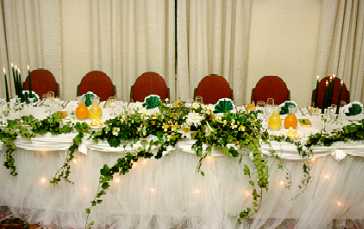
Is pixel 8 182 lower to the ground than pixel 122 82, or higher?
lower

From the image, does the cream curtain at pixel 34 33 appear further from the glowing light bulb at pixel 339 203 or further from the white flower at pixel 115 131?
the glowing light bulb at pixel 339 203

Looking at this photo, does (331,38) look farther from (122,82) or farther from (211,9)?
(122,82)

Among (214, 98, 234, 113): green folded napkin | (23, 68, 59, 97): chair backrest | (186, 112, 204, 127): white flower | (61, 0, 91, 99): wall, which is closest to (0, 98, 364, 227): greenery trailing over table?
(186, 112, 204, 127): white flower

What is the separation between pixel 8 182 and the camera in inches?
119

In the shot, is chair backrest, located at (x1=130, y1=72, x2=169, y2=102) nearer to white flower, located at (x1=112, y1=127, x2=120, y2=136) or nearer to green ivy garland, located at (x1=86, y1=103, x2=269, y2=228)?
green ivy garland, located at (x1=86, y1=103, x2=269, y2=228)

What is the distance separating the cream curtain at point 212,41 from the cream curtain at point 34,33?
5.24ft

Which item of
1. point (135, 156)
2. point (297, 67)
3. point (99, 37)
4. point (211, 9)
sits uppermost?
point (211, 9)

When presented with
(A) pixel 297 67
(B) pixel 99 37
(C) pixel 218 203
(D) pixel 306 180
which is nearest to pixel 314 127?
(D) pixel 306 180

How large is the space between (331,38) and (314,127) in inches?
84.0

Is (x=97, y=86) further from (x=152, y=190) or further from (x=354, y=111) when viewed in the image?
(x=354, y=111)

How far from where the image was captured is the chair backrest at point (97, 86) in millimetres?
4465

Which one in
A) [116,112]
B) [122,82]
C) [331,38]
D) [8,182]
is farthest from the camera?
[122,82]

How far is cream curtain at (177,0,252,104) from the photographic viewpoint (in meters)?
4.81

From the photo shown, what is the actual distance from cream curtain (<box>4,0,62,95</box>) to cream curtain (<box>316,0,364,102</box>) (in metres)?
3.33
